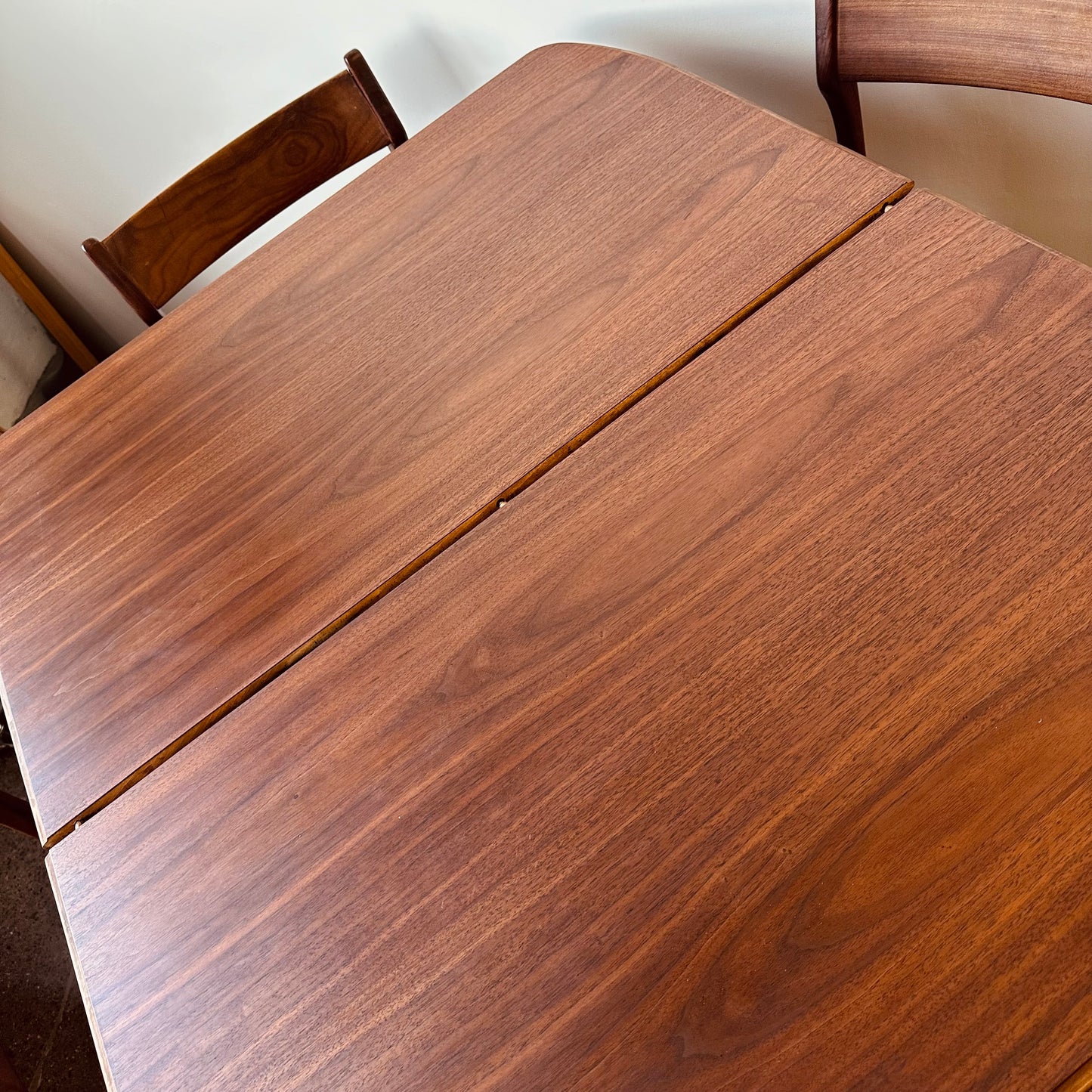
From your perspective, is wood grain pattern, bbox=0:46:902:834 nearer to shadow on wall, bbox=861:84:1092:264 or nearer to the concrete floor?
shadow on wall, bbox=861:84:1092:264

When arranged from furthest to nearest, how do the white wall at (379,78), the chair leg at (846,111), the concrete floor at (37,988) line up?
the concrete floor at (37,988) < the white wall at (379,78) < the chair leg at (846,111)

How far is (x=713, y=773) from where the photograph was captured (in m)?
0.72

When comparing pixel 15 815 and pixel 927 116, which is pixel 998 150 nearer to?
pixel 927 116

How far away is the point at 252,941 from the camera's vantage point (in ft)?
2.44

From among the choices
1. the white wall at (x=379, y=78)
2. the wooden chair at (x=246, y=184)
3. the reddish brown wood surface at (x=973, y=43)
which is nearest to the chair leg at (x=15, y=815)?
the wooden chair at (x=246, y=184)

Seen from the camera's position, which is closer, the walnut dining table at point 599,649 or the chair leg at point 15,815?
the walnut dining table at point 599,649

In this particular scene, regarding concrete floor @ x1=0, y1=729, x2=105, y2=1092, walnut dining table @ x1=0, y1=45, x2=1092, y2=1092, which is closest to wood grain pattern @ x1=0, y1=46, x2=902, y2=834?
walnut dining table @ x1=0, y1=45, x2=1092, y2=1092

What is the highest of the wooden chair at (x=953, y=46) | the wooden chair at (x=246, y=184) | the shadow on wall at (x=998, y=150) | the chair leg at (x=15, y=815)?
the wooden chair at (x=246, y=184)

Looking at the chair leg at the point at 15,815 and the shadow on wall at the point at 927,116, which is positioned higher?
the shadow on wall at the point at 927,116

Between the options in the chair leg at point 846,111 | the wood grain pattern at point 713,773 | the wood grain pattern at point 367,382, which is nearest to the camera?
the wood grain pattern at point 713,773

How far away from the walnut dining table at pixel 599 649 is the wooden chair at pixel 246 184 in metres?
0.30

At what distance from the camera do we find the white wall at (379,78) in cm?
133

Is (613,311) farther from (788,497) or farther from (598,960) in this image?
(598,960)

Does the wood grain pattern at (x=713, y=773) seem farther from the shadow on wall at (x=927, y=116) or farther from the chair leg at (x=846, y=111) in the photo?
the shadow on wall at (x=927, y=116)
